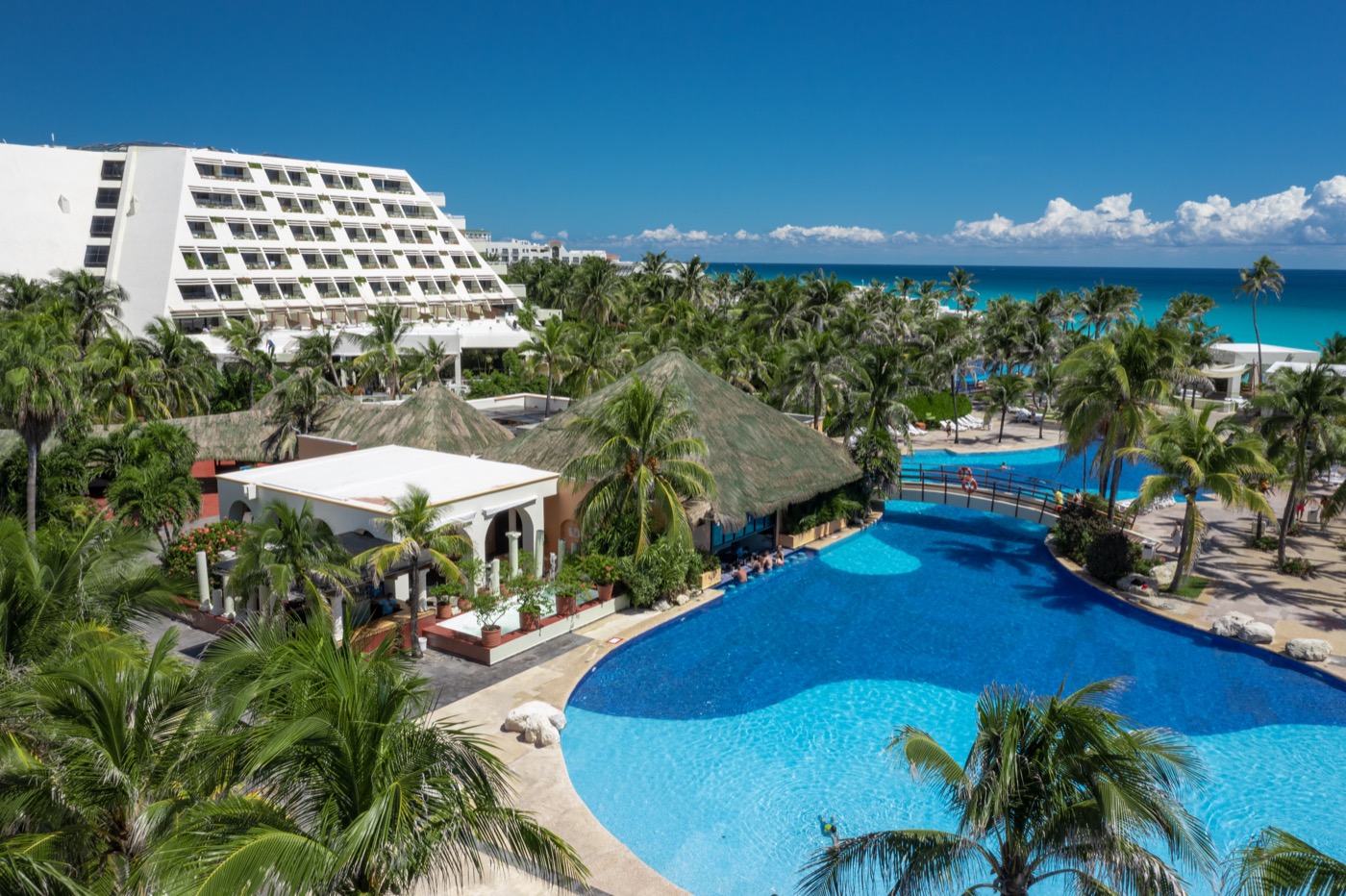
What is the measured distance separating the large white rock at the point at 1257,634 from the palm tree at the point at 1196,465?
2515 mm

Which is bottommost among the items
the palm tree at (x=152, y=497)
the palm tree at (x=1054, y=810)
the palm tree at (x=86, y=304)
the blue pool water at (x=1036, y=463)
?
the blue pool water at (x=1036, y=463)

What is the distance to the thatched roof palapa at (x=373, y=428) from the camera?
30312mm

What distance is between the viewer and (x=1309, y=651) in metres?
20.5

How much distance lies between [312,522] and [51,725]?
10.1 m

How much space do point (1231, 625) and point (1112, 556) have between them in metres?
4.01

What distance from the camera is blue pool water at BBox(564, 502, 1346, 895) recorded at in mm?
14969

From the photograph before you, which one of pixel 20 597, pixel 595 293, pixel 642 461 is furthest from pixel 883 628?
pixel 595 293

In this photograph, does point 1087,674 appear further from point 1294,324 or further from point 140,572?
point 1294,324

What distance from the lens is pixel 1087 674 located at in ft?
66.8

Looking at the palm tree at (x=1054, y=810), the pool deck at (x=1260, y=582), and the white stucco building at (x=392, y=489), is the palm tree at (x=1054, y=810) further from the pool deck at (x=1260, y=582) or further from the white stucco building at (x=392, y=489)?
the pool deck at (x=1260, y=582)

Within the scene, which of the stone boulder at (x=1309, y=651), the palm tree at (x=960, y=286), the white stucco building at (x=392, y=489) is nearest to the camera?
the stone boulder at (x=1309, y=651)

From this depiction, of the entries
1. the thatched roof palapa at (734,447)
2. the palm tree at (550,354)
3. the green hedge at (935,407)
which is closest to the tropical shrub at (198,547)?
the thatched roof palapa at (734,447)

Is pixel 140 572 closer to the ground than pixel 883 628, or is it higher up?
higher up

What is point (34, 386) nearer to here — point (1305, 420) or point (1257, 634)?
point (1257, 634)
